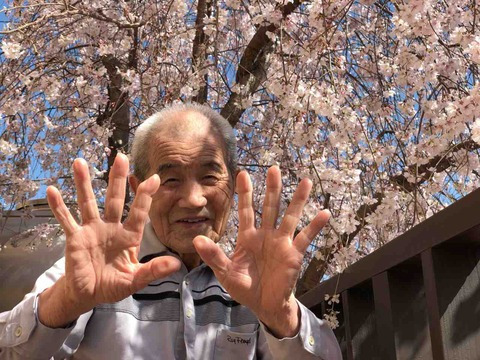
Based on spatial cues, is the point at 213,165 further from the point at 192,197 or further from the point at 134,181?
the point at 134,181

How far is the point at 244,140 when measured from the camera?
5.46m

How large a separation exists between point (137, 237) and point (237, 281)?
22 cm

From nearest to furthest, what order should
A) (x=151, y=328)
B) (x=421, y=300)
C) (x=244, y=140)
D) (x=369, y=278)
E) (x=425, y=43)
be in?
(x=151, y=328), (x=421, y=300), (x=369, y=278), (x=425, y=43), (x=244, y=140)

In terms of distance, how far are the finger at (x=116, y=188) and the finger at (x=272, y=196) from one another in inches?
11.0

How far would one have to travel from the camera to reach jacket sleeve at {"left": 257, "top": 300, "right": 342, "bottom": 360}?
55.7 inches

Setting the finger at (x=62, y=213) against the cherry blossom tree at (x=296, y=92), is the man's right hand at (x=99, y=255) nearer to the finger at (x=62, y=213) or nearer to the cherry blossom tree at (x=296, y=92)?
the finger at (x=62, y=213)

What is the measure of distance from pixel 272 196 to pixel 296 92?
7.09 ft

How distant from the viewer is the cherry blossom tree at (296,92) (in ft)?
11.3

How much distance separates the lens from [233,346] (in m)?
1.59

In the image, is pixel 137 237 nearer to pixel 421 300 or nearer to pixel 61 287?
pixel 61 287

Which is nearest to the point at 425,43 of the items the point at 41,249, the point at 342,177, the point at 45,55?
the point at 342,177

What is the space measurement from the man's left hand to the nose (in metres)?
0.27

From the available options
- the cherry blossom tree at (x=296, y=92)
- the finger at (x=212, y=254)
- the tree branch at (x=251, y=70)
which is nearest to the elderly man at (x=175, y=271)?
the finger at (x=212, y=254)

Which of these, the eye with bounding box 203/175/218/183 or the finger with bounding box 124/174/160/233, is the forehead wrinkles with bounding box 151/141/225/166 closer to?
the eye with bounding box 203/175/218/183
